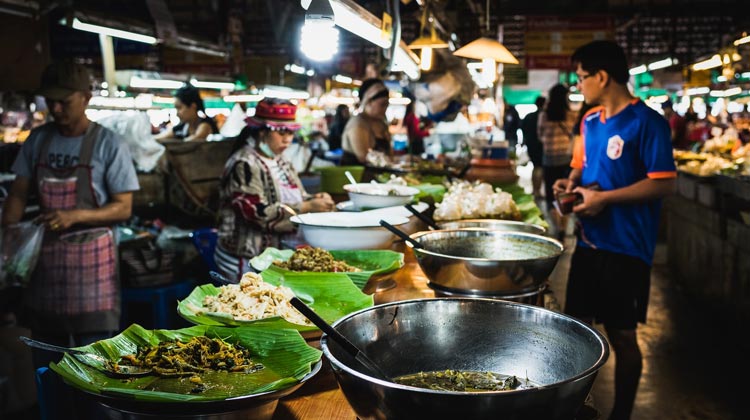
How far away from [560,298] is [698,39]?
13424mm

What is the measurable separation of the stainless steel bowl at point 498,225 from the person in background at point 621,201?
399 millimetres

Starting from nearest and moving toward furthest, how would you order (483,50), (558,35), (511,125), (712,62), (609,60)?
(609,60), (483,50), (712,62), (558,35), (511,125)

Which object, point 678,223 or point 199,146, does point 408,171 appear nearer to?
point 199,146

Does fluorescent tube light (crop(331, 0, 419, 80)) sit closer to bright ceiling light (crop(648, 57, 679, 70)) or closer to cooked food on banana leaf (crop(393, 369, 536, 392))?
cooked food on banana leaf (crop(393, 369, 536, 392))

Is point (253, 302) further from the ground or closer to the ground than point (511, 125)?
closer to the ground

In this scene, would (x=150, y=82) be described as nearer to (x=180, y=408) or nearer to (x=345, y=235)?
(x=345, y=235)

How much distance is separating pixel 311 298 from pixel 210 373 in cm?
72

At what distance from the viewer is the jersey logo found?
134 inches

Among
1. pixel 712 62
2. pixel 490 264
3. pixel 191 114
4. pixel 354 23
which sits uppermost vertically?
pixel 712 62

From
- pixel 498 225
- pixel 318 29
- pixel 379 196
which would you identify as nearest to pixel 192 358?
pixel 318 29

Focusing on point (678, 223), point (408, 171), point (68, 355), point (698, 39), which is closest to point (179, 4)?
point (408, 171)

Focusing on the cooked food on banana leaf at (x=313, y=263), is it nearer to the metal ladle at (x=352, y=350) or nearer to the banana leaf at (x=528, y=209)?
the metal ladle at (x=352, y=350)

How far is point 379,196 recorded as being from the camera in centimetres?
408

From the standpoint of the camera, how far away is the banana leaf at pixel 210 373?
1301 millimetres
